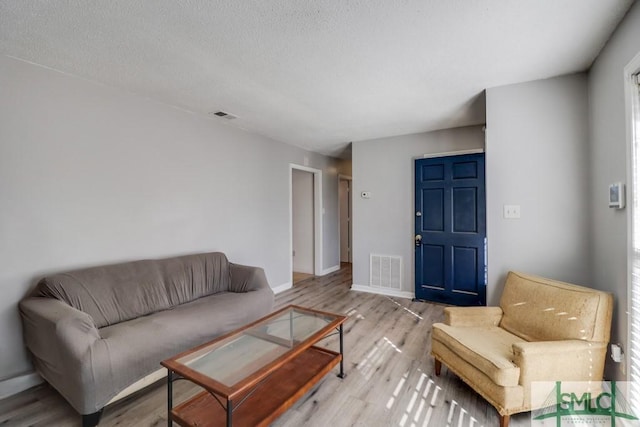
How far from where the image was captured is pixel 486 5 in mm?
1563

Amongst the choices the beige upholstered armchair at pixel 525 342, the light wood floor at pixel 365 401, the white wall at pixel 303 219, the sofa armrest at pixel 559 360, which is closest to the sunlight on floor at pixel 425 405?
the light wood floor at pixel 365 401

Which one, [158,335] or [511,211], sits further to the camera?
[511,211]

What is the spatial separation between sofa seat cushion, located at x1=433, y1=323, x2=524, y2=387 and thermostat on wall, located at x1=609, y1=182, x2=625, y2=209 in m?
1.04

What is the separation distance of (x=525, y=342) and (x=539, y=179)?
136 cm

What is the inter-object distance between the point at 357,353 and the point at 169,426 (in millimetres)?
1501

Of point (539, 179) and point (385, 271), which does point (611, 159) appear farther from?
point (385, 271)

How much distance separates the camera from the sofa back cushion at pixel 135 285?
2.09 m

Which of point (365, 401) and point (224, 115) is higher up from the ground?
point (224, 115)

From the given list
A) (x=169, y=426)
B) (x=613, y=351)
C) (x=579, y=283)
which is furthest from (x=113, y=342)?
(x=579, y=283)

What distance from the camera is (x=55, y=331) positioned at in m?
1.68

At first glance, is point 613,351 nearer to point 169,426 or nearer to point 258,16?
point 169,426

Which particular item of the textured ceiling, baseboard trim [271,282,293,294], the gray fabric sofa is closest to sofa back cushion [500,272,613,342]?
the textured ceiling

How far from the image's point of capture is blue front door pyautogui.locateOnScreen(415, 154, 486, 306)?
3.57 m
